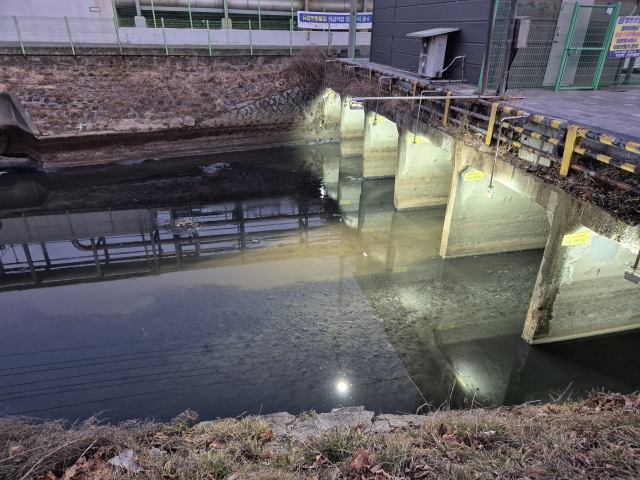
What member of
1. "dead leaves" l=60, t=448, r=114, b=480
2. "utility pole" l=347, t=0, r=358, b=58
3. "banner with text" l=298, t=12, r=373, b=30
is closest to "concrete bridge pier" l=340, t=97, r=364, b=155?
"utility pole" l=347, t=0, r=358, b=58

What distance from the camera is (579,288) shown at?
757 cm

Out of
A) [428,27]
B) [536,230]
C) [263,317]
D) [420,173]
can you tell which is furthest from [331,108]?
[263,317]

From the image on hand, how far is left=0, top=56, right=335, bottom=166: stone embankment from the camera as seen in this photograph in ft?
61.0

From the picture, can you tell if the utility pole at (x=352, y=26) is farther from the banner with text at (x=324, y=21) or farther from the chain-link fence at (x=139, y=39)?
the banner with text at (x=324, y=21)

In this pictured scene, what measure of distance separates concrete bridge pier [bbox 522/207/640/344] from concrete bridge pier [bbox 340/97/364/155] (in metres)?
13.9

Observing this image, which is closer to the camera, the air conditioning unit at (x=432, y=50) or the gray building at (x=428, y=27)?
the gray building at (x=428, y=27)

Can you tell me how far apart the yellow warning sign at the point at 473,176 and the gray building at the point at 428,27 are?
409cm

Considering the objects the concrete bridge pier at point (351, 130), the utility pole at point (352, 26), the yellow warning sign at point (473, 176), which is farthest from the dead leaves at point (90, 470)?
the utility pole at point (352, 26)

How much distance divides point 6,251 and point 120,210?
373 cm

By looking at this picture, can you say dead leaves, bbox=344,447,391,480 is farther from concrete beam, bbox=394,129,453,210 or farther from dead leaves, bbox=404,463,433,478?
concrete beam, bbox=394,129,453,210

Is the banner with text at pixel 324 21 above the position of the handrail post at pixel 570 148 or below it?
above

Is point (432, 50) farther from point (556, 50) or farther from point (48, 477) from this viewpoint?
point (48, 477)

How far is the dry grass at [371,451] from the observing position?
3.81 m

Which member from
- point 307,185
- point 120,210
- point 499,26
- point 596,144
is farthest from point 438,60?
point 120,210
